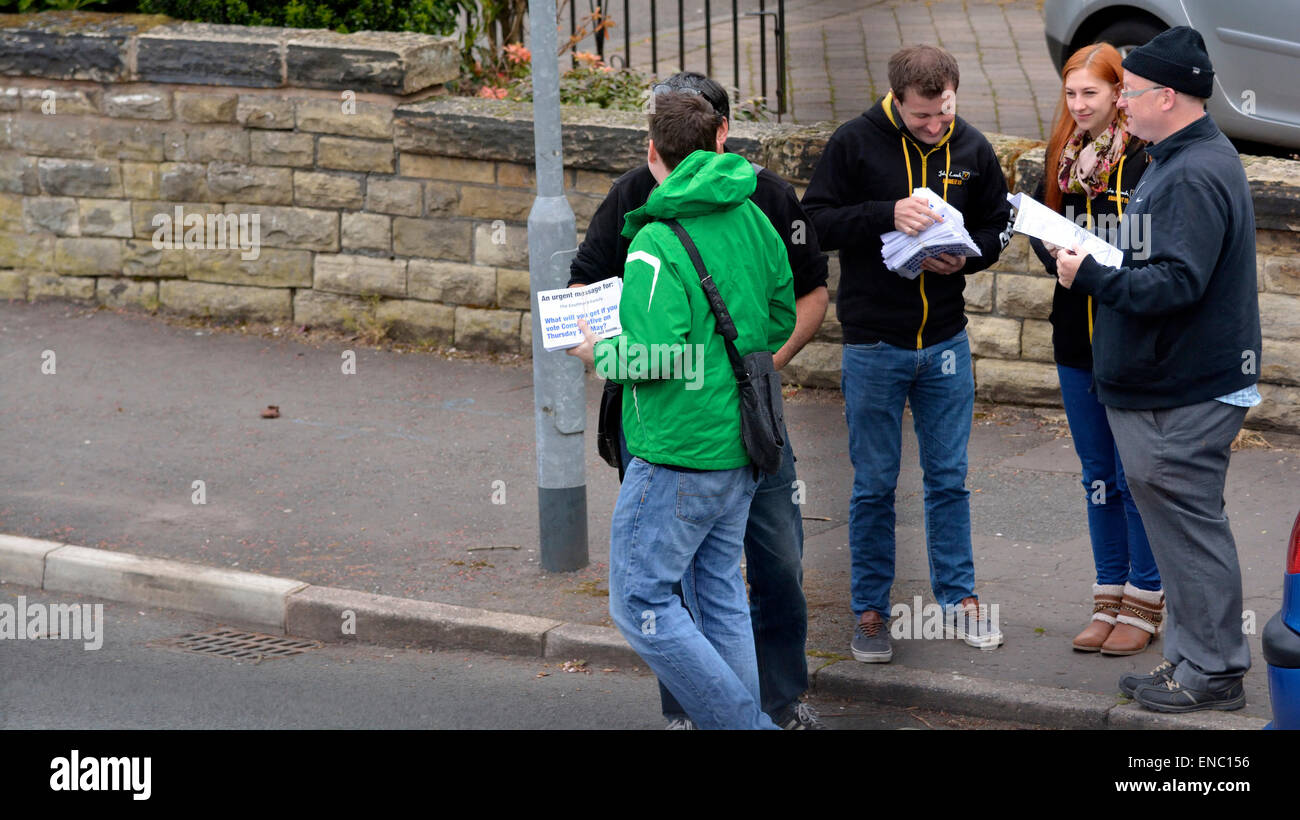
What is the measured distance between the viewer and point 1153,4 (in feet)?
29.5

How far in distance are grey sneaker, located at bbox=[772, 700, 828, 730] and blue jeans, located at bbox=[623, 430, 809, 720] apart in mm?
23

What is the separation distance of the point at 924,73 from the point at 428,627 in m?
2.69

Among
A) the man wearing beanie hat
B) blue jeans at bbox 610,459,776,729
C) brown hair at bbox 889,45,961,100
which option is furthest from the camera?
brown hair at bbox 889,45,961,100

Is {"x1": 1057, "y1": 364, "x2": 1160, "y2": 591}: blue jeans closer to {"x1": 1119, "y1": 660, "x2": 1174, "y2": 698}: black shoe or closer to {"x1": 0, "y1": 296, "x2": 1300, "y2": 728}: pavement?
{"x1": 0, "y1": 296, "x2": 1300, "y2": 728}: pavement

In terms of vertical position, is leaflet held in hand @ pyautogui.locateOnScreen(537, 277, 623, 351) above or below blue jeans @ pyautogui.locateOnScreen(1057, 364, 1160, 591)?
above

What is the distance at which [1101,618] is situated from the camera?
18.4ft

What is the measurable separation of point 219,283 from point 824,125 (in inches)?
154

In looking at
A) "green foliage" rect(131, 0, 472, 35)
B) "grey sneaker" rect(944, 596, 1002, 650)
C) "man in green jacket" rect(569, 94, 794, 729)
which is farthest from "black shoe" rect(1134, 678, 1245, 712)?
"green foliage" rect(131, 0, 472, 35)

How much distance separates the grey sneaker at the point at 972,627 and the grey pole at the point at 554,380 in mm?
1605

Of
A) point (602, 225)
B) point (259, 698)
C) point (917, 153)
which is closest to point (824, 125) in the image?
point (917, 153)

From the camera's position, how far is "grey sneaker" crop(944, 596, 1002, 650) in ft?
18.5

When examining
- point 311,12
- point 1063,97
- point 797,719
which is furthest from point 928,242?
point 311,12

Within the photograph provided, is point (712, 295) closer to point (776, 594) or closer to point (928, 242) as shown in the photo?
point (776, 594)

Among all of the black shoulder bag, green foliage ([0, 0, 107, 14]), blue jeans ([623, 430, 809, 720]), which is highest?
green foliage ([0, 0, 107, 14])
